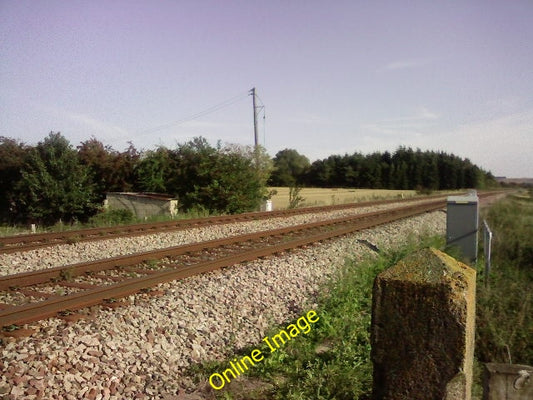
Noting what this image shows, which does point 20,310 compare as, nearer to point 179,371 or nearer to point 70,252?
point 179,371

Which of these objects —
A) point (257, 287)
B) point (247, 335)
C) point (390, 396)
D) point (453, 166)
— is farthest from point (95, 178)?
point (453, 166)

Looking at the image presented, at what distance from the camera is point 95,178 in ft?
82.5

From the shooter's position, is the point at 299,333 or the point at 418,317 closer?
the point at 418,317

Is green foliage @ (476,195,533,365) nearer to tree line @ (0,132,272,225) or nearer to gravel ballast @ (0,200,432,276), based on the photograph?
gravel ballast @ (0,200,432,276)

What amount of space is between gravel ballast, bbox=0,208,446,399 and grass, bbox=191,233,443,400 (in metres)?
0.32

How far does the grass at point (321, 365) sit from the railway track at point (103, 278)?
215cm

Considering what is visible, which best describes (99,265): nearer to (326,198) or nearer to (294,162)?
(326,198)

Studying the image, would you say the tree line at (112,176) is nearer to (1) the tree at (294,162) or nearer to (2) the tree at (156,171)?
(2) the tree at (156,171)

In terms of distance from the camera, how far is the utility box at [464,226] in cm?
945

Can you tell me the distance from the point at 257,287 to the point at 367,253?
14.4ft

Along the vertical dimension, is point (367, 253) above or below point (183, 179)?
below

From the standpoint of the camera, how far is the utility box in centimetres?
945

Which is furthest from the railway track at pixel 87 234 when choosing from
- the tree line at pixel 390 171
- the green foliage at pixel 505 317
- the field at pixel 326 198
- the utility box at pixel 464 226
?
the tree line at pixel 390 171

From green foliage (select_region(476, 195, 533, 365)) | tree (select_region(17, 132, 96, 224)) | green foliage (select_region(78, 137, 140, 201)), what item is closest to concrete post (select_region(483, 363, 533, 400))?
green foliage (select_region(476, 195, 533, 365))
